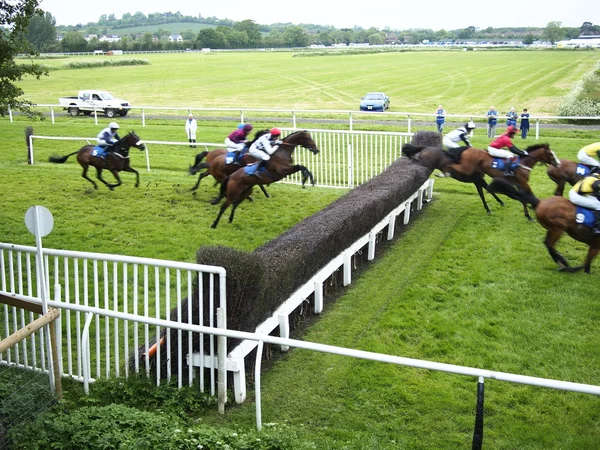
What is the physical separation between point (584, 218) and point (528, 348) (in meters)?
2.47

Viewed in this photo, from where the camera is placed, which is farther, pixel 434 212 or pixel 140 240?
pixel 434 212

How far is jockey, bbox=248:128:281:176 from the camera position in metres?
10.9

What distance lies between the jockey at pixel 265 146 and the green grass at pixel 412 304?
1.16 meters

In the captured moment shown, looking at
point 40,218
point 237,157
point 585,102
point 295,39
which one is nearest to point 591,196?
point 237,157

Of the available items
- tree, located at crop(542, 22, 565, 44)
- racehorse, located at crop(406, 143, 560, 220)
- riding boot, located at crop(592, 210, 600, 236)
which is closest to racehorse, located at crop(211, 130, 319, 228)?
racehorse, located at crop(406, 143, 560, 220)

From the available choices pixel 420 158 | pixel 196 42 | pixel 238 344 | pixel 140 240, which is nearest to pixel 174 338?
pixel 238 344

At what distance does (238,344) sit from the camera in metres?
5.82

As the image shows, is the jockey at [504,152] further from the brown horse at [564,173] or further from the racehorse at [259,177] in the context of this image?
the racehorse at [259,177]

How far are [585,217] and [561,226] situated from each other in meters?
0.33

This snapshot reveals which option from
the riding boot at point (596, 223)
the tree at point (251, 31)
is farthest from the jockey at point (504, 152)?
the tree at point (251, 31)

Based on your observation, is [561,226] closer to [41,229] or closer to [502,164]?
[502,164]

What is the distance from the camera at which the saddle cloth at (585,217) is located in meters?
8.13

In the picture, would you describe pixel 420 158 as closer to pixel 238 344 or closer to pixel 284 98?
pixel 238 344

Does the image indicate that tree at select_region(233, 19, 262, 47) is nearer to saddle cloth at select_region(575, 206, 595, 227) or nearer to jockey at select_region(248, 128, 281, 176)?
jockey at select_region(248, 128, 281, 176)
